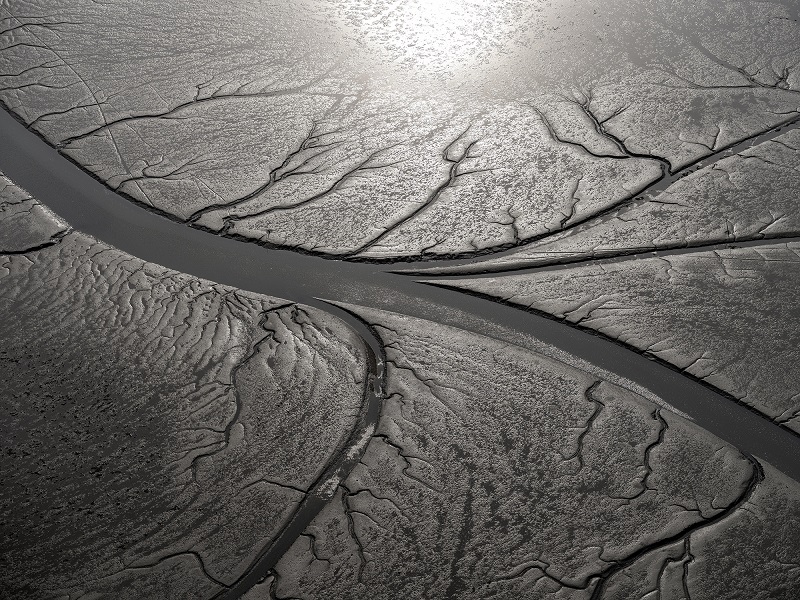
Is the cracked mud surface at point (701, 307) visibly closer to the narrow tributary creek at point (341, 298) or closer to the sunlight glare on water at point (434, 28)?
the narrow tributary creek at point (341, 298)

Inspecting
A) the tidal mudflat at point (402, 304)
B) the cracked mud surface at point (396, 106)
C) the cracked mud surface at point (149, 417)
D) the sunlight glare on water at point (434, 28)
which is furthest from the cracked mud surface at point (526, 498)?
the sunlight glare on water at point (434, 28)

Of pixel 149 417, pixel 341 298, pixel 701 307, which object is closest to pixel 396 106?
pixel 341 298

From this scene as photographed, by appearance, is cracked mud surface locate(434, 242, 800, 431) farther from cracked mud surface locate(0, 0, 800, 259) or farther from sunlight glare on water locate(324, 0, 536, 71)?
sunlight glare on water locate(324, 0, 536, 71)

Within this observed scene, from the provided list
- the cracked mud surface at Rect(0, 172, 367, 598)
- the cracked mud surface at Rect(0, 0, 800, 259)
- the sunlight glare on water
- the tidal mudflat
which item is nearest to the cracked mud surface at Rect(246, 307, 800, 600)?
the tidal mudflat

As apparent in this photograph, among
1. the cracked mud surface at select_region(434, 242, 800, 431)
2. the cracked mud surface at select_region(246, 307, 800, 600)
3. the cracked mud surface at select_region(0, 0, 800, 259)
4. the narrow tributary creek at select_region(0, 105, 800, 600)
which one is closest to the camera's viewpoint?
the cracked mud surface at select_region(246, 307, 800, 600)

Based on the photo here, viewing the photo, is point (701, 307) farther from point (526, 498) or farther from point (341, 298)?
point (341, 298)
